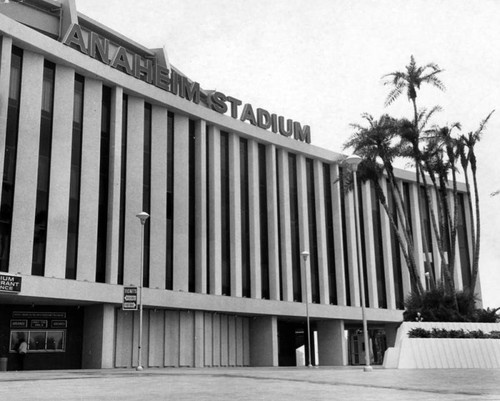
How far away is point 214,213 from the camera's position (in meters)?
43.3

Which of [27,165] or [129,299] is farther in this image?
[27,165]

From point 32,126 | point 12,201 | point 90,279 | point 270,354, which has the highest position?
point 32,126

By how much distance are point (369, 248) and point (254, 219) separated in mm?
14483

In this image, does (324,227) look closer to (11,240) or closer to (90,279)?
(90,279)

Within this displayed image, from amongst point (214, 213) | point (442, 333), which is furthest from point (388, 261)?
point (442, 333)

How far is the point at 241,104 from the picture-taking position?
48406 millimetres

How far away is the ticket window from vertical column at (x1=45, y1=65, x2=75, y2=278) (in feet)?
14.2

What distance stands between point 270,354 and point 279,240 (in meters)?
9.19

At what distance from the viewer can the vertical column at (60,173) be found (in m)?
33.7

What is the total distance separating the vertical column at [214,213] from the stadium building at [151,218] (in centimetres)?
15

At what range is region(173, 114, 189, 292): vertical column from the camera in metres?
40.5

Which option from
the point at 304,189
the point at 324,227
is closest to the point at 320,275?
the point at 324,227

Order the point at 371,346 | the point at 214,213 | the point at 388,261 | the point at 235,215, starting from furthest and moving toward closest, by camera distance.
→ the point at 371,346 → the point at 388,261 → the point at 235,215 → the point at 214,213

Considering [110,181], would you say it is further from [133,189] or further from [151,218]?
[151,218]
